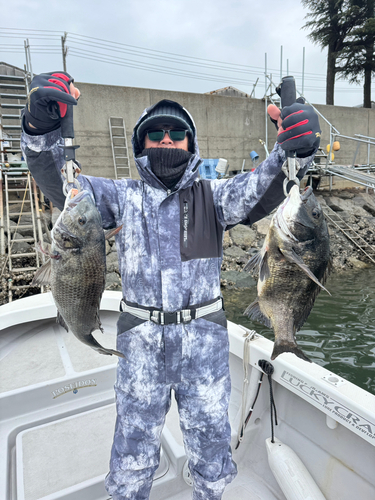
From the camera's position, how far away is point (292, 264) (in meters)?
1.96

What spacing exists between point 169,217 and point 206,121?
14002mm

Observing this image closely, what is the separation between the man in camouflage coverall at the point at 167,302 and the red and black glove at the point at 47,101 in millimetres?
80

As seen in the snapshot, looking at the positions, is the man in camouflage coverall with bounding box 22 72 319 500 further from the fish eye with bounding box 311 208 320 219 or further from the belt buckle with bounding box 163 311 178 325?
the fish eye with bounding box 311 208 320 219

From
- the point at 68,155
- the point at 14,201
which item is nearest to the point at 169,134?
the point at 68,155

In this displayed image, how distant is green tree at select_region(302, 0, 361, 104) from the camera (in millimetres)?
20547

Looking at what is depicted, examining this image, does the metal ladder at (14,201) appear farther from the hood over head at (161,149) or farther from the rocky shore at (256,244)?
the hood over head at (161,149)

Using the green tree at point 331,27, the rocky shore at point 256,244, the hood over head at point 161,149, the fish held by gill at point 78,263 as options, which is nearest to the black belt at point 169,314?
the fish held by gill at point 78,263

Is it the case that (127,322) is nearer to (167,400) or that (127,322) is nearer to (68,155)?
(167,400)

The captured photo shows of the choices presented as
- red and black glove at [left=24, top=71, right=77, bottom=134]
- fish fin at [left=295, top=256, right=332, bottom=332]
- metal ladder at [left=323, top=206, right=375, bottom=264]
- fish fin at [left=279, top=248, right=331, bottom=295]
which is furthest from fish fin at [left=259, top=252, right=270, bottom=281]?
metal ladder at [left=323, top=206, right=375, bottom=264]

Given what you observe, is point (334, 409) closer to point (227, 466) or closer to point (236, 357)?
point (227, 466)

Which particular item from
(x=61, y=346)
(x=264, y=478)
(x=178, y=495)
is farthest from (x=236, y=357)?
(x=61, y=346)

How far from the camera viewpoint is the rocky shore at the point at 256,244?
9602 millimetres

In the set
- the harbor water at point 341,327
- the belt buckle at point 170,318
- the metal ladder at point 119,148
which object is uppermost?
the metal ladder at point 119,148

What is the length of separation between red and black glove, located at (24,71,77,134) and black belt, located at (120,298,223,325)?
1213 millimetres
